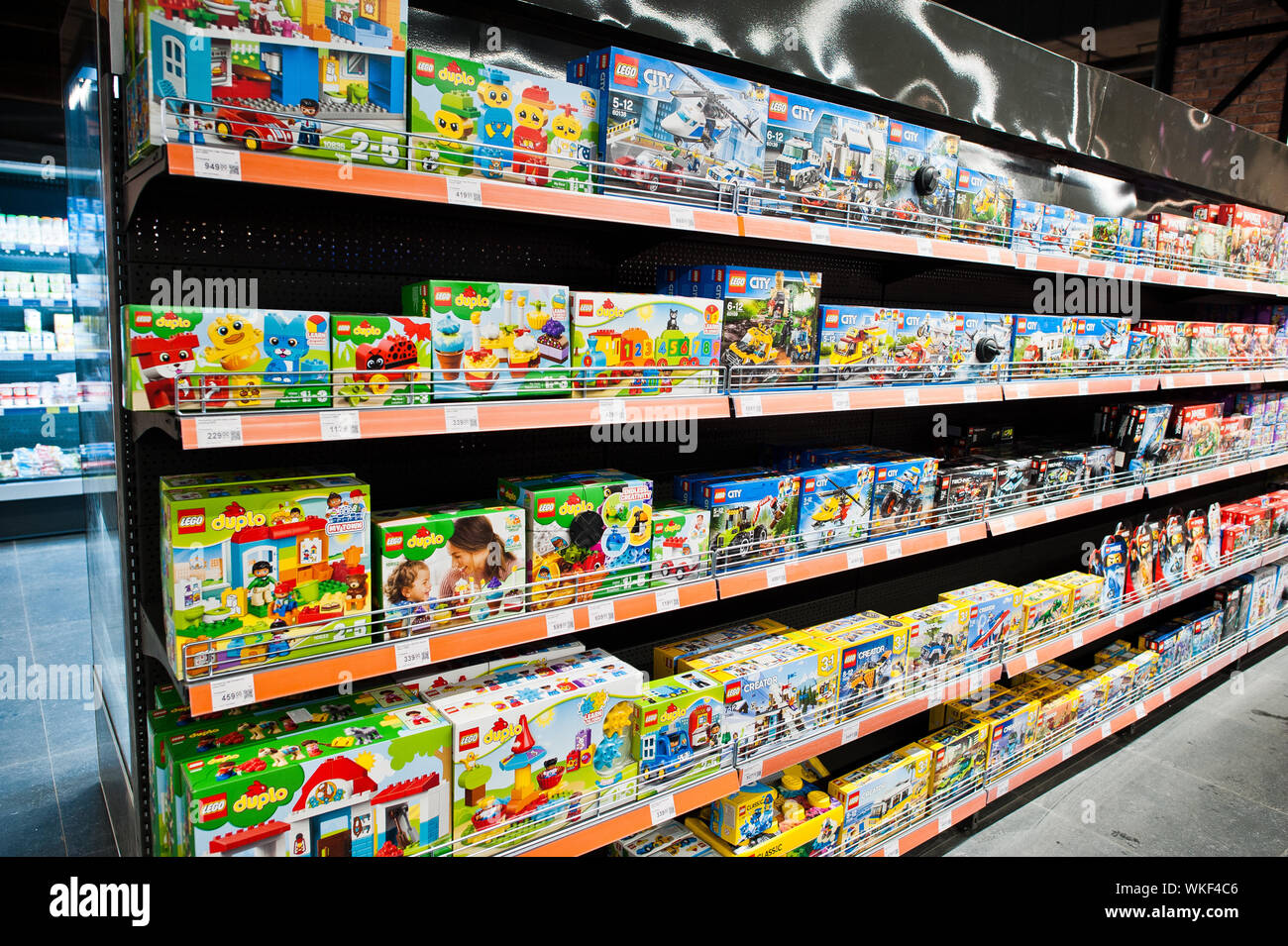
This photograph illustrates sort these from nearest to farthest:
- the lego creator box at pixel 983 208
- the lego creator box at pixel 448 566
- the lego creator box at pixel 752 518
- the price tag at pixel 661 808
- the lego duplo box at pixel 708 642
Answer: the lego creator box at pixel 448 566 < the price tag at pixel 661 808 < the lego creator box at pixel 752 518 < the lego duplo box at pixel 708 642 < the lego creator box at pixel 983 208

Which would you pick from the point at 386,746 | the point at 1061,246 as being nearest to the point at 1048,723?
the point at 1061,246

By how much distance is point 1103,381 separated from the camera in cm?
312

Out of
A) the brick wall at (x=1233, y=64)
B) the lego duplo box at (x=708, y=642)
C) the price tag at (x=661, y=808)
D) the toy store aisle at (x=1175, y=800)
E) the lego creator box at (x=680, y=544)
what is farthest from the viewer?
the brick wall at (x=1233, y=64)

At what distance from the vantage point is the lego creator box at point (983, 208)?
260 centimetres

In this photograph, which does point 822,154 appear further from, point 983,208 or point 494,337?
point 494,337

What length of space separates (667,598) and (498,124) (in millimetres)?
1131

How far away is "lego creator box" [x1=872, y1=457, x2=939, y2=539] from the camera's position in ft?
→ 8.36

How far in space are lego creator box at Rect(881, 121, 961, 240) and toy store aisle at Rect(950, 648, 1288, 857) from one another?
82.4 inches

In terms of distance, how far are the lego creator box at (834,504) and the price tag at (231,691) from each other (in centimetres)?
147

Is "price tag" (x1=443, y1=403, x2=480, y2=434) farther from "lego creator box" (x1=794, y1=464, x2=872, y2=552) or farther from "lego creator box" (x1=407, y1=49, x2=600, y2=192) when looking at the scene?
"lego creator box" (x1=794, y1=464, x2=872, y2=552)

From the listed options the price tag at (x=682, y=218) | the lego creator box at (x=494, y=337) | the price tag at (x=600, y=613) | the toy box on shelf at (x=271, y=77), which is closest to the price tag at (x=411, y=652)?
the price tag at (x=600, y=613)

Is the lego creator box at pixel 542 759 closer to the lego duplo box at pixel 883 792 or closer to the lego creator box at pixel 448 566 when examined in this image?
the lego creator box at pixel 448 566

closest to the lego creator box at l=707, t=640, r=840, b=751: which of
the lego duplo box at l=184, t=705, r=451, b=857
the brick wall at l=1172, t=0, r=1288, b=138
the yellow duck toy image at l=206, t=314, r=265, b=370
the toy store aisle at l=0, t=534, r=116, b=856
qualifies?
the lego duplo box at l=184, t=705, r=451, b=857

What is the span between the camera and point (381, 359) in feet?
5.19
